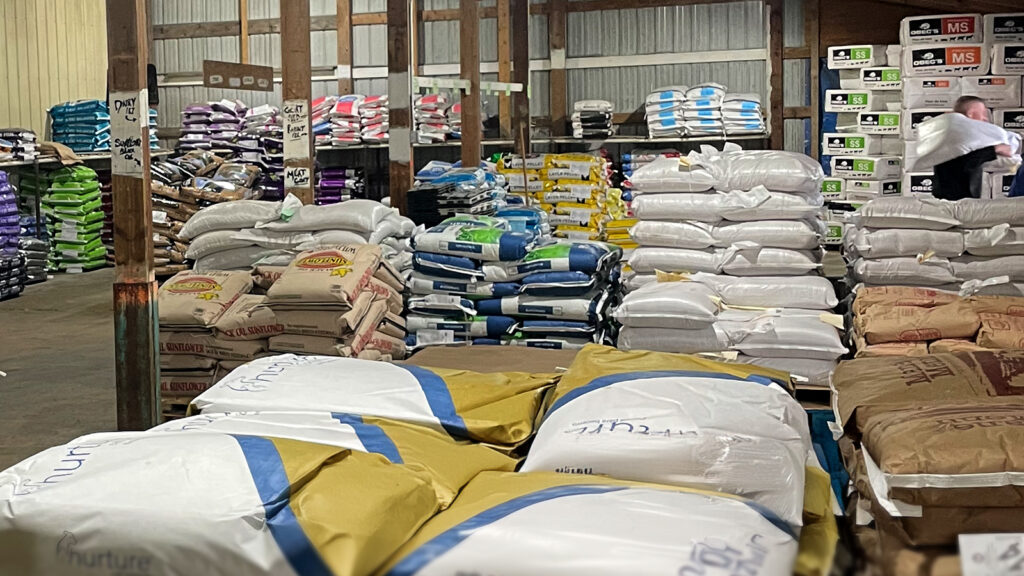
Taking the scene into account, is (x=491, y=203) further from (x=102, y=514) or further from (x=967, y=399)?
(x=102, y=514)

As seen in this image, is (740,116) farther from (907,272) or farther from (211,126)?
(907,272)

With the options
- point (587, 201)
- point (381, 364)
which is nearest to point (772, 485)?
point (381, 364)

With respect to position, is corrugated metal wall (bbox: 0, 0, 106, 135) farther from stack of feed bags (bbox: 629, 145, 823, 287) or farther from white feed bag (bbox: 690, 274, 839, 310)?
white feed bag (bbox: 690, 274, 839, 310)

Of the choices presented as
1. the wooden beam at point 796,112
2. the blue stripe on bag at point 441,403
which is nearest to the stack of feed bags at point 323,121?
the wooden beam at point 796,112

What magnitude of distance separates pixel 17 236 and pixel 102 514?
10889mm

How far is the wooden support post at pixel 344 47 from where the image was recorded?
49.4 feet

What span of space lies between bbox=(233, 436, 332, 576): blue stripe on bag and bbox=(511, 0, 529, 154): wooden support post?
9.47m

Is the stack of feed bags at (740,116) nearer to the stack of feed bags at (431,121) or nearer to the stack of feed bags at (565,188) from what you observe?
the stack of feed bags at (565,188)

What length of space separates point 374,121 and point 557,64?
2569 mm

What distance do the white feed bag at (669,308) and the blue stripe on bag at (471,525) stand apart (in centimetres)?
352

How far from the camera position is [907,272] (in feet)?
18.8

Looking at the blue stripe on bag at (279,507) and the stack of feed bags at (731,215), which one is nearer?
the blue stripe on bag at (279,507)

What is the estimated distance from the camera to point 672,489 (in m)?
2.09

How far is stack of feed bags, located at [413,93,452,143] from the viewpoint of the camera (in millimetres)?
13391
